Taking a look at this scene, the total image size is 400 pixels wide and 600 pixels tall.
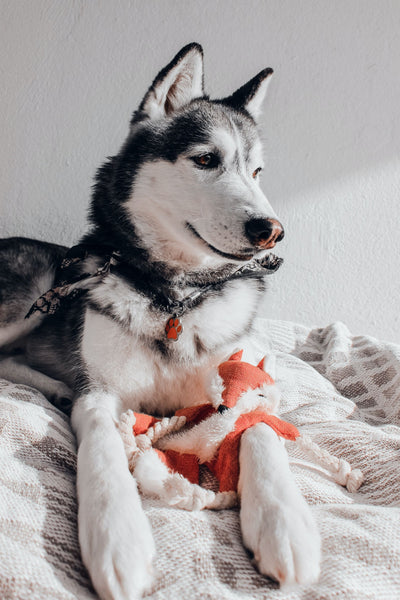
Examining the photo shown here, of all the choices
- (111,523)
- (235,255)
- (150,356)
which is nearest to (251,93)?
(235,255)

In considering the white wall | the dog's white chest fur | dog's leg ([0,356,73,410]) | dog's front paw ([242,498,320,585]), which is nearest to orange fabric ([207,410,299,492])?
dog's front paw ([242,498,320,585])

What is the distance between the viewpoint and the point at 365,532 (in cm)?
61

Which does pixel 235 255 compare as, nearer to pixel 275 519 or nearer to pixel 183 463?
pixel 183 463

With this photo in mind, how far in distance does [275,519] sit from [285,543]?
3 cm

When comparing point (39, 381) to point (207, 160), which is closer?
point (207, 160)

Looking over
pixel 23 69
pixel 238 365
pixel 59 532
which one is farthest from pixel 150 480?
pixel 23 69

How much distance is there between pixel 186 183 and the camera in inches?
41.6

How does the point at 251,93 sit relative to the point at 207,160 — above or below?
above

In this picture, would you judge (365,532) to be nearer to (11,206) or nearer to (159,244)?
(159,244)

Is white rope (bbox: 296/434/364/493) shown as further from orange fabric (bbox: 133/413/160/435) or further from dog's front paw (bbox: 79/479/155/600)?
dog's front paw (bbox: 79/479/155/600)

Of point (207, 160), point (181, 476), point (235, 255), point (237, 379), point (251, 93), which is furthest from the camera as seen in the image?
point (251, 93)

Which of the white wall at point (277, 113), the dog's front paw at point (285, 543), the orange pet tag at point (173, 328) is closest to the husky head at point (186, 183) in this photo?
the orange pet tag at point (173, 328)

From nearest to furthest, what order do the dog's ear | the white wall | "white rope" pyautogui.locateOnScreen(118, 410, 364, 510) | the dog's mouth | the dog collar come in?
Result: "white rope" pyautogui.locateOnScreen(118, 410, 364, 510) → the dog's mouth → the dog collar → the dog's ear → the white wall

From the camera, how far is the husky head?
3.14ft
